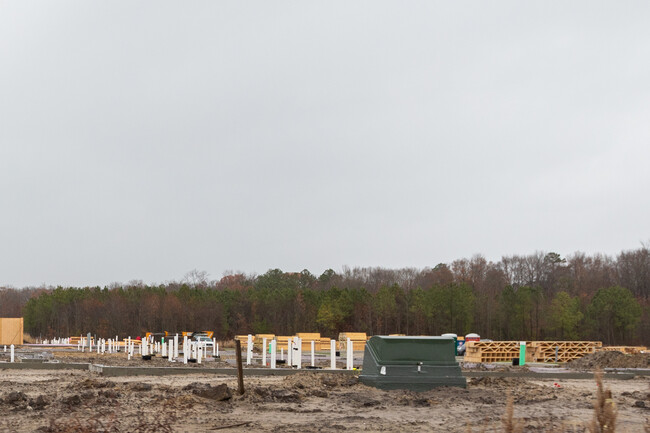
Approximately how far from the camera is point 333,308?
88.9 metres

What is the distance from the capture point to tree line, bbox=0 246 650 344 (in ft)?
256

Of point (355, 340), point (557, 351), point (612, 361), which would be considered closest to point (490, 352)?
point (557, 351)

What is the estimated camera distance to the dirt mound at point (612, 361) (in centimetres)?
3472

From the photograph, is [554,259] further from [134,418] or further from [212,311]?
[134,418]

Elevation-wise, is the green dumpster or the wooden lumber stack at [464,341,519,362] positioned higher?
the green dumpster

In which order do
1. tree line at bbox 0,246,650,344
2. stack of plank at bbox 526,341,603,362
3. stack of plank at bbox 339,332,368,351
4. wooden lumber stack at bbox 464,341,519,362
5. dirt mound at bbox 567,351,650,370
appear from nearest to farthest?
1. dirt mound at bbox 567,351,650,370
2. wooden lumber stack at bbox 464,341,519,362
3. stack of plank at bbox 526,341,603,362
4. stack of plank at bbox 339,332,368,351
5. tree line at bbox 0,246,650,344

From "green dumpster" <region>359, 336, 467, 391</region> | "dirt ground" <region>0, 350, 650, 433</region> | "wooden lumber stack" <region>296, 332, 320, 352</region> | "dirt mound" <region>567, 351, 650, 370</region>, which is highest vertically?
"green dumpster" <region>359, 336, 467, 391</region>

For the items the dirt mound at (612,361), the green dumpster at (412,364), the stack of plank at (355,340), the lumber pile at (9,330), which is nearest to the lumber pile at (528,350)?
the dirt mound at (612,361)

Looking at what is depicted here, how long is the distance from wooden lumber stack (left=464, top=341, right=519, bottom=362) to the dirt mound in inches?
199

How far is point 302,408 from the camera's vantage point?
1532 cm

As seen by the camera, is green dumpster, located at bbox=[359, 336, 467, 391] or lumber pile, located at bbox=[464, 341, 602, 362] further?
lumber pile, located at bbox=[464, 341, 602, 362]

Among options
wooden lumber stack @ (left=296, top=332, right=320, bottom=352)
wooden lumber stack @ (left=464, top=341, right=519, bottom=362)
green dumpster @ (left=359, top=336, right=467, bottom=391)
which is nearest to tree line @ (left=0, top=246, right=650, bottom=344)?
wooden lumber stack @ (left=296, top=332, right=320, bottom=352)

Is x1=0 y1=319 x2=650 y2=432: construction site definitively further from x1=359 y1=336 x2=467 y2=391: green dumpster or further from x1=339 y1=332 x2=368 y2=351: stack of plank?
x1=339 y1=332 x2=368 y2=351: stack of plank

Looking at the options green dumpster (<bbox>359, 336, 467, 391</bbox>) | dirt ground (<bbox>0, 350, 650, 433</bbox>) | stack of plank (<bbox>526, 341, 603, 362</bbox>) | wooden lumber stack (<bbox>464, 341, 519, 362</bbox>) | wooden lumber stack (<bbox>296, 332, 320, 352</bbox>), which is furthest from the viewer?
wooden lumber stack (<bbox>296, 332, 320, 352</bbox>)
